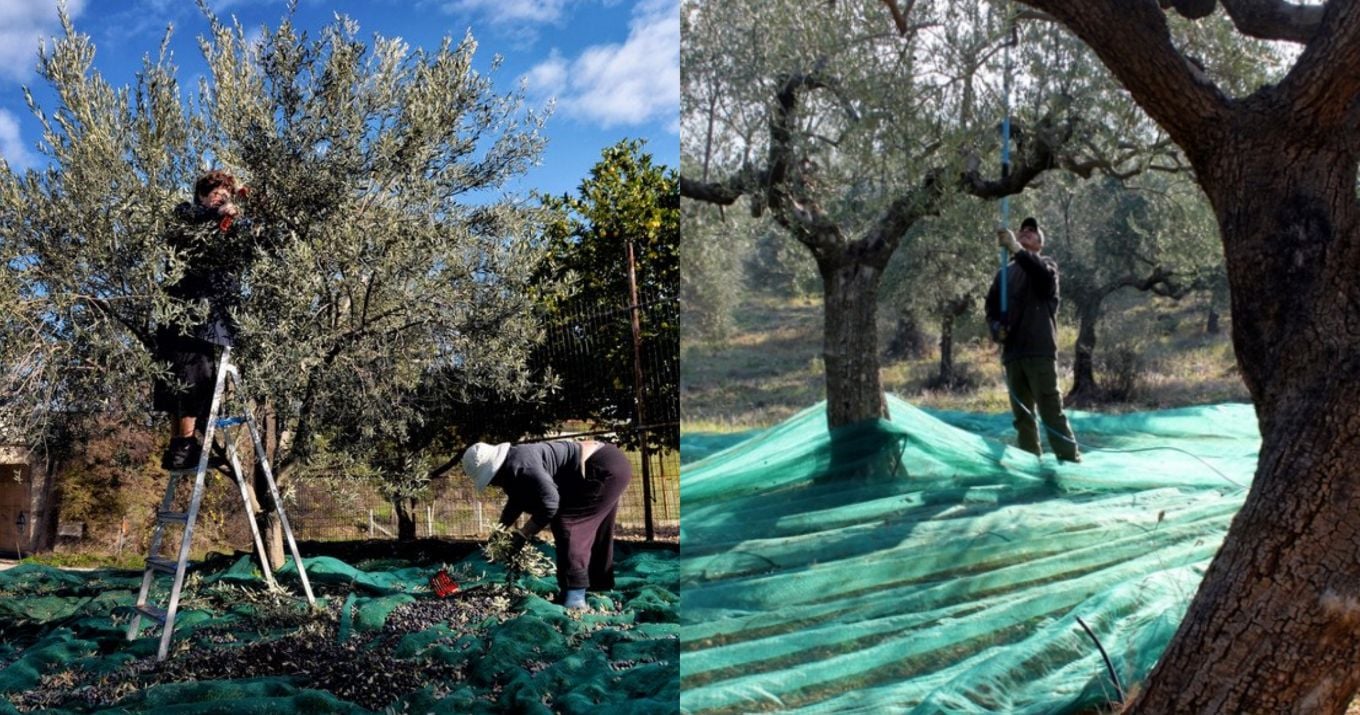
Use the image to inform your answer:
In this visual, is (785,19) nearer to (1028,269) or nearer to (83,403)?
(1028,269)

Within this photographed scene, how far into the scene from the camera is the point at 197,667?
13.1 ft

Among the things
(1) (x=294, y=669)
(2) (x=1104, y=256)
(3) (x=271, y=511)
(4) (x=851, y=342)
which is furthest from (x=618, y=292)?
(2) (x=1104, y=256)

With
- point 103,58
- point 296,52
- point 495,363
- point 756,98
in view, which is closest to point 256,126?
point 296,52

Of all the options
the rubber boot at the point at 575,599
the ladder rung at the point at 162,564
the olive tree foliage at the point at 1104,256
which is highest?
the olive tree foliage at the point at 1104,256

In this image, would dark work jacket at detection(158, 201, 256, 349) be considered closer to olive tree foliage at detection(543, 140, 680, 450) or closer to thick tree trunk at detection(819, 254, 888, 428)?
olive tree foliage at detection(543, 140, 680, 450)

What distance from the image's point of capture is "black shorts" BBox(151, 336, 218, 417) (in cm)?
505

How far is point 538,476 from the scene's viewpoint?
4.83m

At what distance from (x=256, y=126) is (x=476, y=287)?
1473 millimetres

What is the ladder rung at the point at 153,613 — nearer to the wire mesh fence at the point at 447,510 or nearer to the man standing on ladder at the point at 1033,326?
the wire mesh fence at the point at 447,510

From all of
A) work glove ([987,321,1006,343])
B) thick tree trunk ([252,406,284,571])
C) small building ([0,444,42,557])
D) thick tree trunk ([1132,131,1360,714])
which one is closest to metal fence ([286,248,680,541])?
thick tree trunk ([252,406,284,571])

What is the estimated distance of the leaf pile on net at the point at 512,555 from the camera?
5.04m

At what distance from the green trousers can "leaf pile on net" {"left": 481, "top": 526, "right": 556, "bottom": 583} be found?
9.53 ft

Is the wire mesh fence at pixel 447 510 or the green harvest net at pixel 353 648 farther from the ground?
the wire mesh fence at pixel 447 510

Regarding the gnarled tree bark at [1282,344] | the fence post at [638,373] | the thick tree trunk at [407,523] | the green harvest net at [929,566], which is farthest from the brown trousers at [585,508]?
the gnarled tree bark at [1282,344]
